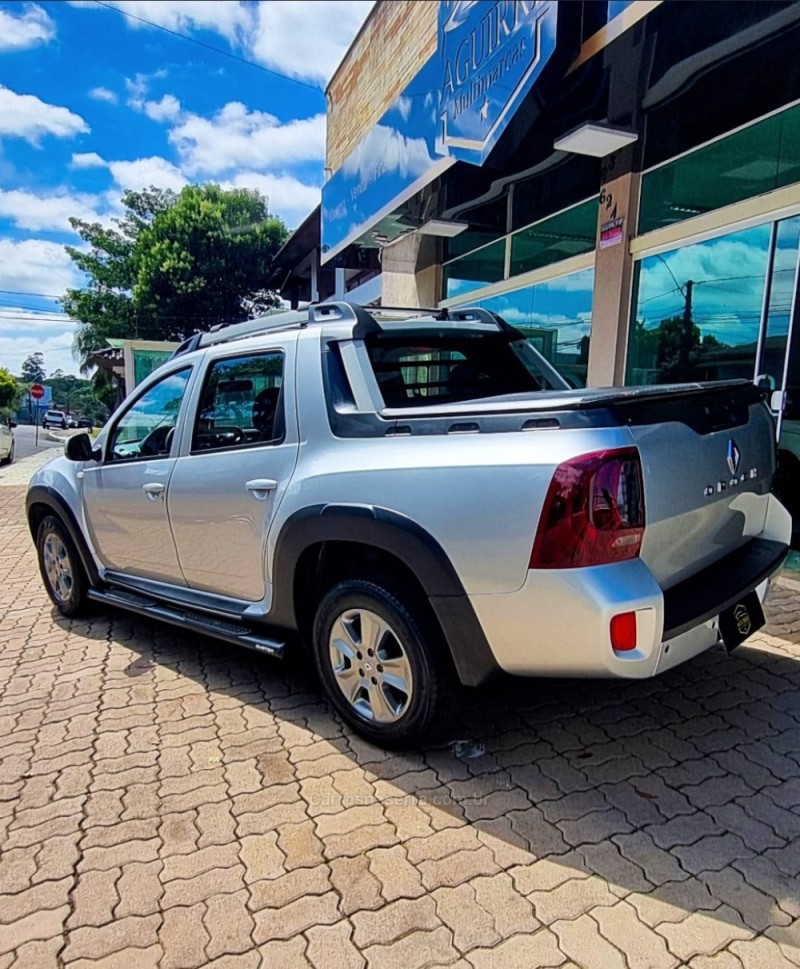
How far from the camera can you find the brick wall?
9992 millimetres

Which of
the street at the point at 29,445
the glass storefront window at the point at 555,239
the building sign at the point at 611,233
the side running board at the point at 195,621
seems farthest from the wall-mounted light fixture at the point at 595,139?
the street at the point at 29,445

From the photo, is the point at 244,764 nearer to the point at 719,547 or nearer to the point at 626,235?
the point at 719,547

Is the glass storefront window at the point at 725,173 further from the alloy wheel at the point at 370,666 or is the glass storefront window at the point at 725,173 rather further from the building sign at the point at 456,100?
the alloy wheel at the point at 370,666

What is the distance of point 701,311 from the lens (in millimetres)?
6059

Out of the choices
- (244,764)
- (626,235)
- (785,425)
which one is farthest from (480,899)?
(626,235)

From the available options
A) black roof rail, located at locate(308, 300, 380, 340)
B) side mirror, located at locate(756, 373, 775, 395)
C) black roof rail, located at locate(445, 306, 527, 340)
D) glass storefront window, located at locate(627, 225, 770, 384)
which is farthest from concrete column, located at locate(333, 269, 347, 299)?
black roof rail, located at locate(308, 300, 380, 340)

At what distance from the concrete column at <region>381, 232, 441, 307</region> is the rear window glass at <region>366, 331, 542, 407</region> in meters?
7.86

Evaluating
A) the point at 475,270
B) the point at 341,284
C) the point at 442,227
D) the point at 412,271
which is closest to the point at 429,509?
the point at 442,227

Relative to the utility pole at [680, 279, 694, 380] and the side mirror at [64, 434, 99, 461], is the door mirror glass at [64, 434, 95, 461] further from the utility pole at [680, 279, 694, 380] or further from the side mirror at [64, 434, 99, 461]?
the utility pole at [680, 279, 694, 380]

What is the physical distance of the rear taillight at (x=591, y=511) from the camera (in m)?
2.14

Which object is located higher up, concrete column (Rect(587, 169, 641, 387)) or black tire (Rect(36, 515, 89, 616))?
concrete column (Rect(587, 169, 641, 387))

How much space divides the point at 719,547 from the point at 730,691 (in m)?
1.02

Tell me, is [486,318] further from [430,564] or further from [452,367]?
[430,564]

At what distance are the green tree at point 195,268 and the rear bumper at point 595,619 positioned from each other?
2668 centimetres
